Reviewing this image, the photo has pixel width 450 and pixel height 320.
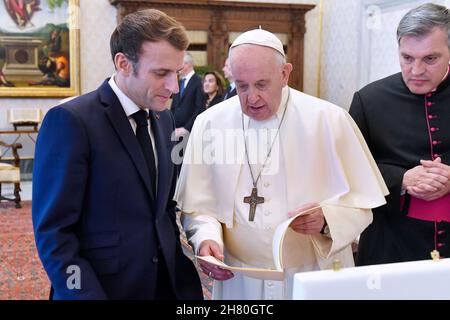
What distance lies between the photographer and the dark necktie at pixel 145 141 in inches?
72.5

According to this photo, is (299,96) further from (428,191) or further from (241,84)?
(428,191)

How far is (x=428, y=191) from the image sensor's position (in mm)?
2051

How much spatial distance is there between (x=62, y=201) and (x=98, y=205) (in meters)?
0.13

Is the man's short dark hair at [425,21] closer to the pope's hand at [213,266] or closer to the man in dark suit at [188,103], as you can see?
the pope's hand at [213,266]

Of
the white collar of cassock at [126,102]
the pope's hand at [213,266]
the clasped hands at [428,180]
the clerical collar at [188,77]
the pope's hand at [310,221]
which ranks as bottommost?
the pope's hand at [213,266]

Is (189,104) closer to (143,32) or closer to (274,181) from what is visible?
(274,181)

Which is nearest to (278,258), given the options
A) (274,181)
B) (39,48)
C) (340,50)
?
(274,181)

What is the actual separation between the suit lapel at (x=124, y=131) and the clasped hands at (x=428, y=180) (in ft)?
3.35

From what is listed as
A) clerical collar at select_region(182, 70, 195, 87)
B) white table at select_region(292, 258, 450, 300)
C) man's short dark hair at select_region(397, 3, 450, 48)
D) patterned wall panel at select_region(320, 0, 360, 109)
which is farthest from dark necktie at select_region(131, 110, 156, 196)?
patterned wall panel at select_region(320, 0, 360, 109)

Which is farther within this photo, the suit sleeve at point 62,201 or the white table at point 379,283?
the suit sleeve at point 62,201

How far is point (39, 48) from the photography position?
396 inches

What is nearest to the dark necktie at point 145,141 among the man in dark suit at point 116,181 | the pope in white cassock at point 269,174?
the man in dark suit at point 116,181

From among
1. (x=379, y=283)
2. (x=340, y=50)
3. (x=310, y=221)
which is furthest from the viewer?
(x=340, y=50)
